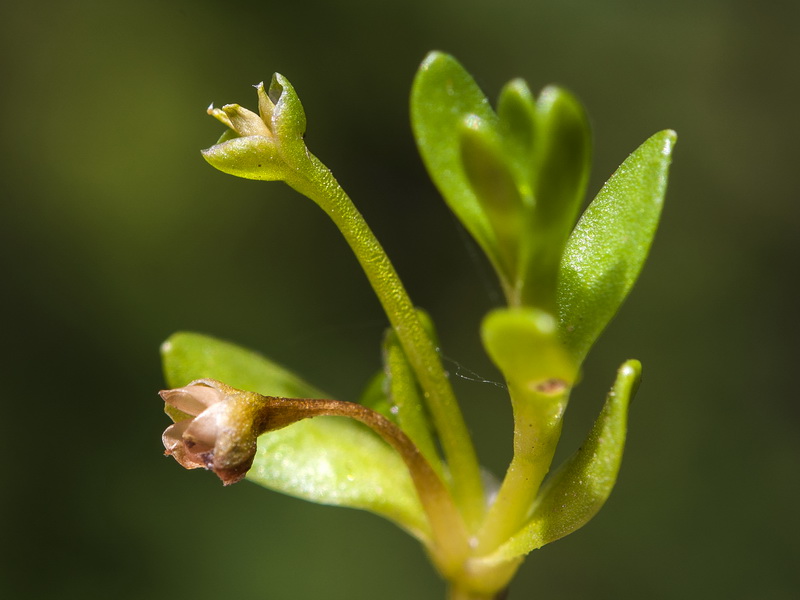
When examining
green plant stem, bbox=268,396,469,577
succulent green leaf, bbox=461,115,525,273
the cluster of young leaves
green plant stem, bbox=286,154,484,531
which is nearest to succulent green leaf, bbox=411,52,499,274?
the cluster of young leaves

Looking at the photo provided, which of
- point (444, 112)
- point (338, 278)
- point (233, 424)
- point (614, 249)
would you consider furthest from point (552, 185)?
point (338, 278)

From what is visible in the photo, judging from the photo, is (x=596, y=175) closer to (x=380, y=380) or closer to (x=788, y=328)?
(x=788, y=328)

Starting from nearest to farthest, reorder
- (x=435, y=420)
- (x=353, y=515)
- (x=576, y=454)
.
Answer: (x=576, y=454) → (x=435, y=420) → (x=353, y=515)

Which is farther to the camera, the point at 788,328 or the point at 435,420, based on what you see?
the point at 788,328

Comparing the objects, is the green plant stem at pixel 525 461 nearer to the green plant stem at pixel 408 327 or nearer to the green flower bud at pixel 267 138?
the green plant stem at pixel 408 327

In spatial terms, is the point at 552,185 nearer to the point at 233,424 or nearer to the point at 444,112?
the point at 444,112

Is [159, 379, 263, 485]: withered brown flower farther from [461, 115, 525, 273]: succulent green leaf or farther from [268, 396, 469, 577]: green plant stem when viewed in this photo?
[461, 115, 525, 273]: succulent green leaf

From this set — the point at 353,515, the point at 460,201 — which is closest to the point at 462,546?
the point at 460,201
